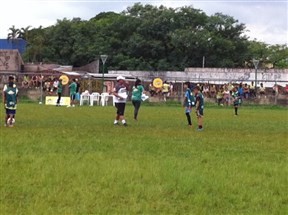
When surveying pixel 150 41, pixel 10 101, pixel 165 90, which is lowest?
pixel 10 101

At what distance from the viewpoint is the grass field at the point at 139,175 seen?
812 centimetres

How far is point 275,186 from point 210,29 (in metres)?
79.7

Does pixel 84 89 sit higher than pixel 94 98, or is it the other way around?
pixel 84 89

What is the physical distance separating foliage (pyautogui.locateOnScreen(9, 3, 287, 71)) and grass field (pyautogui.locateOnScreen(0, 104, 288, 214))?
67139 millimetres

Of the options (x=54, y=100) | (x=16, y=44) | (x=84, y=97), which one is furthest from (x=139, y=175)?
(x=16, y=44)

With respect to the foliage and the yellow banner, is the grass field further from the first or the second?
the foliage

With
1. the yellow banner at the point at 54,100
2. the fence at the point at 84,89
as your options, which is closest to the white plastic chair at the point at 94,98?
the yellow banner at the point at 54,100

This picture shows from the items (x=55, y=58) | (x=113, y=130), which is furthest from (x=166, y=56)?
(x=113, y=130)

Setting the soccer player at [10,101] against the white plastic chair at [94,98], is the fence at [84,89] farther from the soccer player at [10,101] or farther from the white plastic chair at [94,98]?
the soccer player at [10,101]

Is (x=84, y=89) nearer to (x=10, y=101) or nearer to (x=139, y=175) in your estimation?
(x=10, y=101)

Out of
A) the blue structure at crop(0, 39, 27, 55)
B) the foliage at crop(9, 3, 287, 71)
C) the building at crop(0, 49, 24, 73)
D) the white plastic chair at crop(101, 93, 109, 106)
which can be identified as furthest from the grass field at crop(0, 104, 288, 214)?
the blue structure at crop(0, 39, 27, 55)

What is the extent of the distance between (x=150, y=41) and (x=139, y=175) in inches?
2895

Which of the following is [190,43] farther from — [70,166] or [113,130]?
[70,166]

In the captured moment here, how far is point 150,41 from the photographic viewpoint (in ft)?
272
